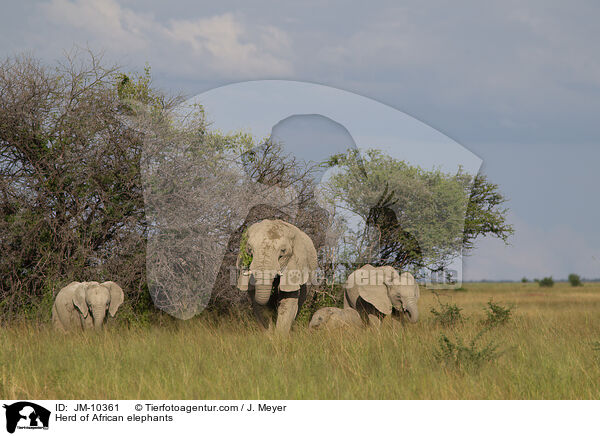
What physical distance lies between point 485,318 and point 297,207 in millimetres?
5503

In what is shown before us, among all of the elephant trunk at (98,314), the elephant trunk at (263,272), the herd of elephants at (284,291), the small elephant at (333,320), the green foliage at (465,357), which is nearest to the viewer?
the green foliage at (465,357)

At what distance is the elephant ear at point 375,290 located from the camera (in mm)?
11812

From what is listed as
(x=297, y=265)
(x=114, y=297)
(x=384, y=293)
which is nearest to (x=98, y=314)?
(x=114, y=297)

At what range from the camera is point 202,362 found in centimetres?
816

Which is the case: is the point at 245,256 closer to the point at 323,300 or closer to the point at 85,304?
the point at 85,304

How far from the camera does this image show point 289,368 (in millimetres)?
7684

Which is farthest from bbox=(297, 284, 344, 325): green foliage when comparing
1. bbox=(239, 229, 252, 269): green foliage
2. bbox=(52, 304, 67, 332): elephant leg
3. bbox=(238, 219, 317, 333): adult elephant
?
bbox=(52, 304, 67, 332): elephant leg

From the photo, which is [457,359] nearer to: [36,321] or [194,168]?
[194,168]

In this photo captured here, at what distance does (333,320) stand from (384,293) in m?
1.54

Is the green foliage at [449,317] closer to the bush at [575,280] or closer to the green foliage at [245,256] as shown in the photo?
the green foliage at [245,256]
